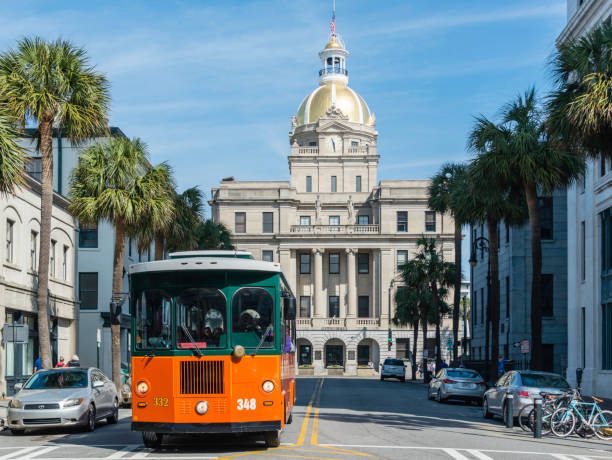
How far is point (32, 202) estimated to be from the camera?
36469 millimetres

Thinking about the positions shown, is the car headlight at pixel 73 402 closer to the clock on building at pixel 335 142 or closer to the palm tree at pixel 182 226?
the palm tree at pixel 182 226

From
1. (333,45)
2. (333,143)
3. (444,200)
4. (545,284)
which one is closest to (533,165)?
(444,200)

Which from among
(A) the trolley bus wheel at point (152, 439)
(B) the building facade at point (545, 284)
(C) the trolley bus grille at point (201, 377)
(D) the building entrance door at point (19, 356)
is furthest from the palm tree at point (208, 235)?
(C) the trolley bus grille at point (201, 377)

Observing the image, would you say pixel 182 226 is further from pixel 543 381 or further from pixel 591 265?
pixel 543 381

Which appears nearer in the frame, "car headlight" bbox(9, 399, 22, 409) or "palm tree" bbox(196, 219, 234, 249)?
"car headlight" bbox(9, 399, 22, 409)

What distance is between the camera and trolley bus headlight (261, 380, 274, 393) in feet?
48.7

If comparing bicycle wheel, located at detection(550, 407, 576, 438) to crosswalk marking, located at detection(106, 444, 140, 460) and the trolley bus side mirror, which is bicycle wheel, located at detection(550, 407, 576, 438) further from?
crosswalk marking, located at detection(106, 444, 140, 460)

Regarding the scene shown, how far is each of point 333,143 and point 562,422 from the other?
85.3 meters

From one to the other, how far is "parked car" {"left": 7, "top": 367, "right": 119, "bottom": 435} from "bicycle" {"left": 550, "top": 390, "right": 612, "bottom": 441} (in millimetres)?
10347

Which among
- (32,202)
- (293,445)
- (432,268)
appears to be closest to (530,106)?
(293,445)

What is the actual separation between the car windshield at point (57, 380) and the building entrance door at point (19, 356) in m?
13.1

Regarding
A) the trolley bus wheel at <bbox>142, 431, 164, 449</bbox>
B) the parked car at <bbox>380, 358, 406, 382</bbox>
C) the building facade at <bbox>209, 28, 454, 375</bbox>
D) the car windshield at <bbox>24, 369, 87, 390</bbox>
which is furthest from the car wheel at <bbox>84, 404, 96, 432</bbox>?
the building facade at <bbox>209, 28, 454, 375</bbox>

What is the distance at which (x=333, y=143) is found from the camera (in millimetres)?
103562

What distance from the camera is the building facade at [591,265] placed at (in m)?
35.1
